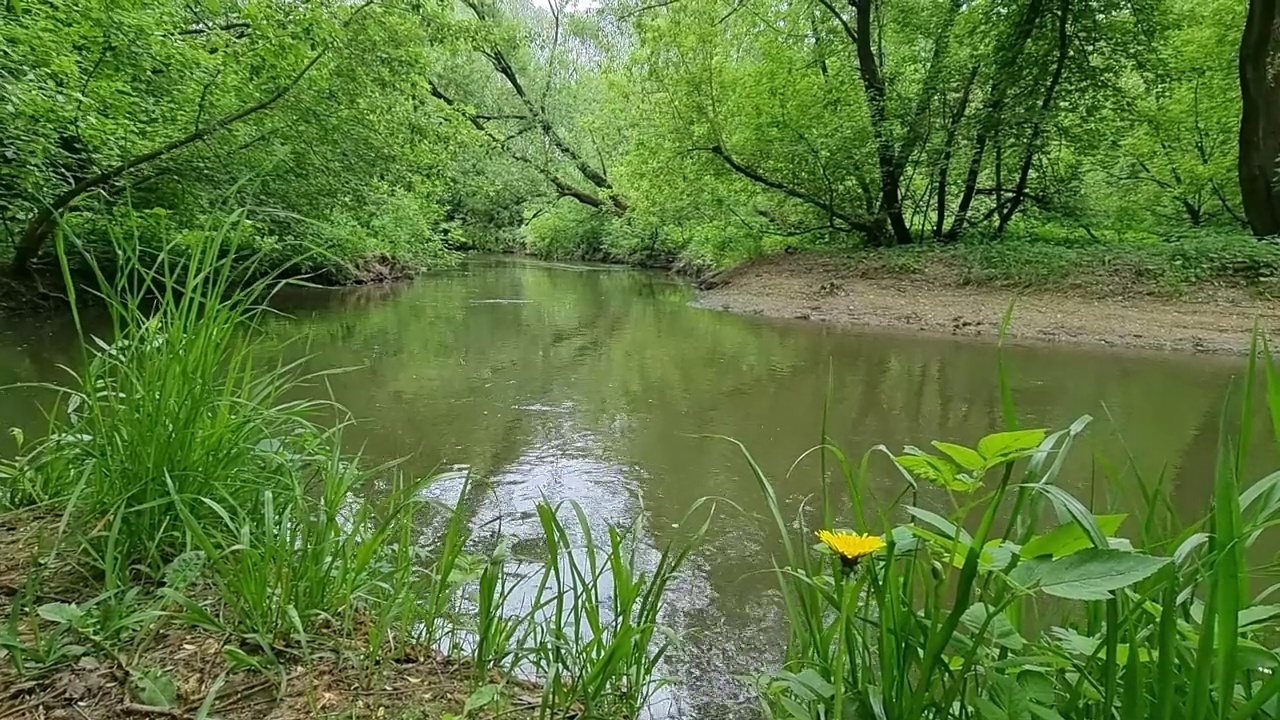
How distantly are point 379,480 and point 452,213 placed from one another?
2309 centimetres

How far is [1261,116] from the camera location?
26.6 feet

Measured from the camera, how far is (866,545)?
943 millimetres

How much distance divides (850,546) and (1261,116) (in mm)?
10063

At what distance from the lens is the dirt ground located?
6.96 metres

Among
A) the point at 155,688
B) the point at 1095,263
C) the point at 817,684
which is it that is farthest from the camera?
the point at 1095,263

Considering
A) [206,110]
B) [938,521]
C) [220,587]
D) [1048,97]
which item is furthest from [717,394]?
[1048,97]

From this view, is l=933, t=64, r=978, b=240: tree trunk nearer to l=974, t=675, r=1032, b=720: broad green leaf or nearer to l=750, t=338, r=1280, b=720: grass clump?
l=750, t=338, r=1280, b=720: grass clump

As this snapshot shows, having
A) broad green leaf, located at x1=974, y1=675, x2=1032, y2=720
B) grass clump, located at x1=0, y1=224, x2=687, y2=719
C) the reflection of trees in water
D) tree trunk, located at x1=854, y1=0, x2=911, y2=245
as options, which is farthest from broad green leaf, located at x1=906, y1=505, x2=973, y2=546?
tree trunk, located at x1=854, y1=0, x2=911, y2=245

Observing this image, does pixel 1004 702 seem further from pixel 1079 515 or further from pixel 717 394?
pixel 717 394

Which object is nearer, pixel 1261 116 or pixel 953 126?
pixel 1261 116

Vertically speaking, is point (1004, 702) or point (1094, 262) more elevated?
point (1094, 262)

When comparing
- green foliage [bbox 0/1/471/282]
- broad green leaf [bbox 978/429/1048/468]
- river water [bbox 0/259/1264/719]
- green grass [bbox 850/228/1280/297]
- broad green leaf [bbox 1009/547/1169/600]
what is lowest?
river water [bbox 0/259/1264/719]

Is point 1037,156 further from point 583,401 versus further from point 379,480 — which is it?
point 379,480

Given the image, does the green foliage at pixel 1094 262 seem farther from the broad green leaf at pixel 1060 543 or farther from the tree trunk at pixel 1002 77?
the broad green leaf at pixel 1060 543
